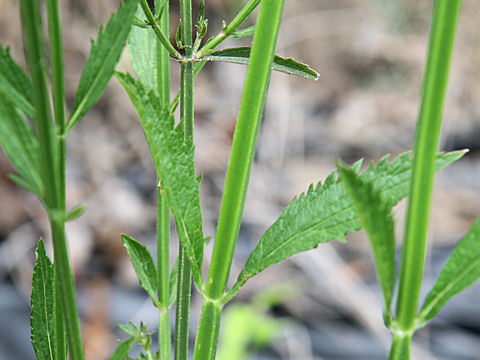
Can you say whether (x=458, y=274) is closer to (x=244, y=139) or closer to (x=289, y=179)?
(x=244, y=139)

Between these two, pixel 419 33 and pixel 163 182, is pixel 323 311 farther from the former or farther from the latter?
pixel 419 33

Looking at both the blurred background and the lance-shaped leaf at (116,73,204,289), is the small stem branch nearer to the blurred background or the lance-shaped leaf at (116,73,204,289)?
the lance-shaped leaf at (116,73,204,289)

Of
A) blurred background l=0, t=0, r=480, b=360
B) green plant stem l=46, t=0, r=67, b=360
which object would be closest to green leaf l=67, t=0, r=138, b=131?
green plant stem l=46, t=0, r=67, b=360

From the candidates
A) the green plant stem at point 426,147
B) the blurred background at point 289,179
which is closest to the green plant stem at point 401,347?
the green plant stem at point 426,147

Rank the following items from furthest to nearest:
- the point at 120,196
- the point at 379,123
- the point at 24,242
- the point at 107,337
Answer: the point at 379,123, the point at 120,196, the point at 24,242, the point at 107,337

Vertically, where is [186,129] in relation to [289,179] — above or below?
below

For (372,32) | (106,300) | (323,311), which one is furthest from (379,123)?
(106,300)

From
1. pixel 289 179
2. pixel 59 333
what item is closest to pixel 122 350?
pixel 59 333

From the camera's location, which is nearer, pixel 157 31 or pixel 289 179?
pixel 157 31
